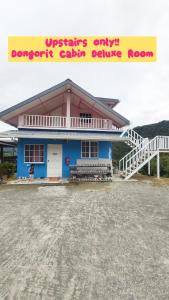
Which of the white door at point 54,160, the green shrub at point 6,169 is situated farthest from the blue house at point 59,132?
the green shrub at point 6,169

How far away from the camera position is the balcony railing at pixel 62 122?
13.3 m

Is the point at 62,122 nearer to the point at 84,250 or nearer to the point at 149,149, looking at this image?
the point at 149,149

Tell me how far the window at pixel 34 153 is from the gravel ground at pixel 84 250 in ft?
19.7

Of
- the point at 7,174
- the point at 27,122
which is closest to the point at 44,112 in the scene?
the point at 27,122

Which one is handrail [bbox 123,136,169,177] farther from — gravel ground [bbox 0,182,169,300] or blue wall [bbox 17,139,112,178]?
gravel ground [bbox 0,182,169,300]

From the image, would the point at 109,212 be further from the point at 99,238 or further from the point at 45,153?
the point at 45,153

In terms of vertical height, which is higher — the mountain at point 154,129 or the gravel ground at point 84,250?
the mountain at point 154,129

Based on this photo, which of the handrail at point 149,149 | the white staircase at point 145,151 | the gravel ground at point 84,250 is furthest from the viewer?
the handrail at point 149,149

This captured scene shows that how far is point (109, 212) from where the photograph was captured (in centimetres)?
587

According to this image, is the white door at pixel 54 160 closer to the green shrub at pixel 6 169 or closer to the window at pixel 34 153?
the window at pixel 34 153

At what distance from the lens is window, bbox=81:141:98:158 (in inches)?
519

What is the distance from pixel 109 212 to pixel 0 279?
3.78 metres

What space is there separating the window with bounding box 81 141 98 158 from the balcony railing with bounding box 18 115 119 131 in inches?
56.4

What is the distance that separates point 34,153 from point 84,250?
9.89m
